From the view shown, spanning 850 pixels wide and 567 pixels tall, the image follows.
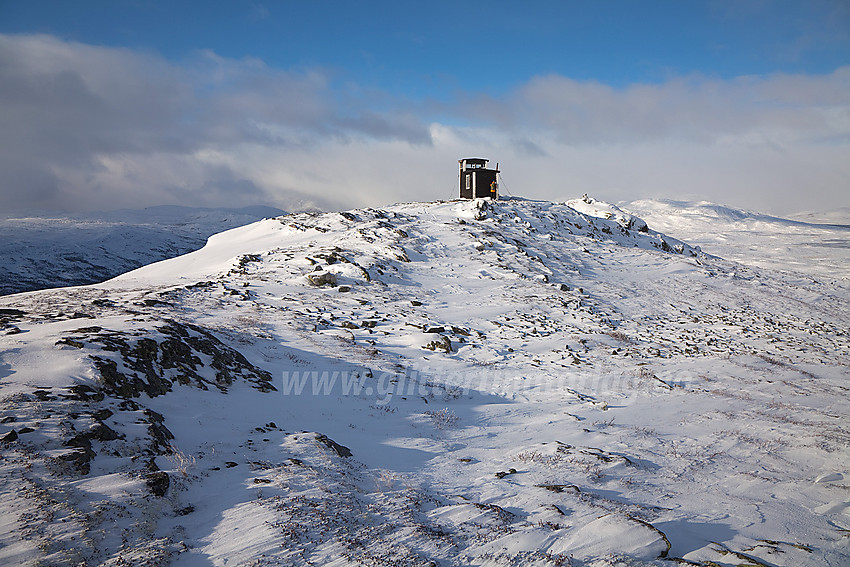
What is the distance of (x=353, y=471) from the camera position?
617 cm

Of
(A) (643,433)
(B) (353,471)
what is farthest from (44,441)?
(A) (643,433)

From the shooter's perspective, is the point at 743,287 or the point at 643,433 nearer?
the point at 643,433

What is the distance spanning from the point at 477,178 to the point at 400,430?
37.2 m

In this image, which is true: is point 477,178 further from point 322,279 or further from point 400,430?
point 400,430

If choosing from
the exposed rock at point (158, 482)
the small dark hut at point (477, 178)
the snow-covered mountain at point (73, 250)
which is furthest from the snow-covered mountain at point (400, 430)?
the snow-covered mountain at point (73, 250)

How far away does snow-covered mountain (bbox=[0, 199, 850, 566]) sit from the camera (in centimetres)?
435

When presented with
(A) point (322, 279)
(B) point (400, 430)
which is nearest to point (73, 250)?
(A) point (322, 279)

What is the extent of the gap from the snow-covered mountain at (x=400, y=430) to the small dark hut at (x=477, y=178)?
2353 centimetres

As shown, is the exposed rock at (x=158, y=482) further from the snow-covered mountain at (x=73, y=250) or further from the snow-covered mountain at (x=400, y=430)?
the snow-covered mountain at (x=73, y=250)

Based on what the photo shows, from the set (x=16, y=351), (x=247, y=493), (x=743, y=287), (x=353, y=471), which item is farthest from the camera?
(x=743, y=287)

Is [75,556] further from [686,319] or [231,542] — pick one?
[686,319]

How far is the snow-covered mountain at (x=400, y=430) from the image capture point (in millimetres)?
4348

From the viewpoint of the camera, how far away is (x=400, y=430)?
883 cm

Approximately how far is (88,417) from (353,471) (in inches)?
150
